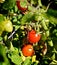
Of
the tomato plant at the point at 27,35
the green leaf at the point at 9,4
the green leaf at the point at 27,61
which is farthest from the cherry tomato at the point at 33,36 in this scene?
the green leaf at the point at 9,4

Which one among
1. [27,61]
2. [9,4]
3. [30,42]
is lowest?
[27,61]

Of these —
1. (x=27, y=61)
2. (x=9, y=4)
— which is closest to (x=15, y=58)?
(x=27, y=61)

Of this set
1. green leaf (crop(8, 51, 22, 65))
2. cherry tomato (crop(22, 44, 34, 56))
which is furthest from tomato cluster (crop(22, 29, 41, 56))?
green leaf (crop(8, 51, 22, 65))

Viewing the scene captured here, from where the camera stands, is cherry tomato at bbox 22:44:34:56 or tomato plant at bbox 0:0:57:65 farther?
cherry tomato at bbox 22:44:34:56

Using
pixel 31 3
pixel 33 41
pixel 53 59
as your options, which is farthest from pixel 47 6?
pixel 53 59

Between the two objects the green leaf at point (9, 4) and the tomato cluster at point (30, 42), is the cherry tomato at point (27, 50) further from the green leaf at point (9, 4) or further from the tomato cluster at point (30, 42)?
the green leaf at point (9, 4)

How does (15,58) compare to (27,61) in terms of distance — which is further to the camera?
(27,61)

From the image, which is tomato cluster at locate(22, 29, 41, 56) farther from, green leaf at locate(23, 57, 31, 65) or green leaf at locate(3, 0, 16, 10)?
green leaf at locate(3, 0, 16, 10)

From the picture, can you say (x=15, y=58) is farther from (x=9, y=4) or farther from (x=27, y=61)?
(x=9, y=4)

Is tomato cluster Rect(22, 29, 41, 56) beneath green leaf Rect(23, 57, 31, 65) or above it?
above

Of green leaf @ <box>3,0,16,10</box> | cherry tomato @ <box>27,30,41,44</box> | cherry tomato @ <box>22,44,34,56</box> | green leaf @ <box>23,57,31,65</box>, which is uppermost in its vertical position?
green leaf @ <box>3,0,16,10</box>

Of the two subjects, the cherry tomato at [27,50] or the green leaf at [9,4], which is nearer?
the green leaf at [9,4]
